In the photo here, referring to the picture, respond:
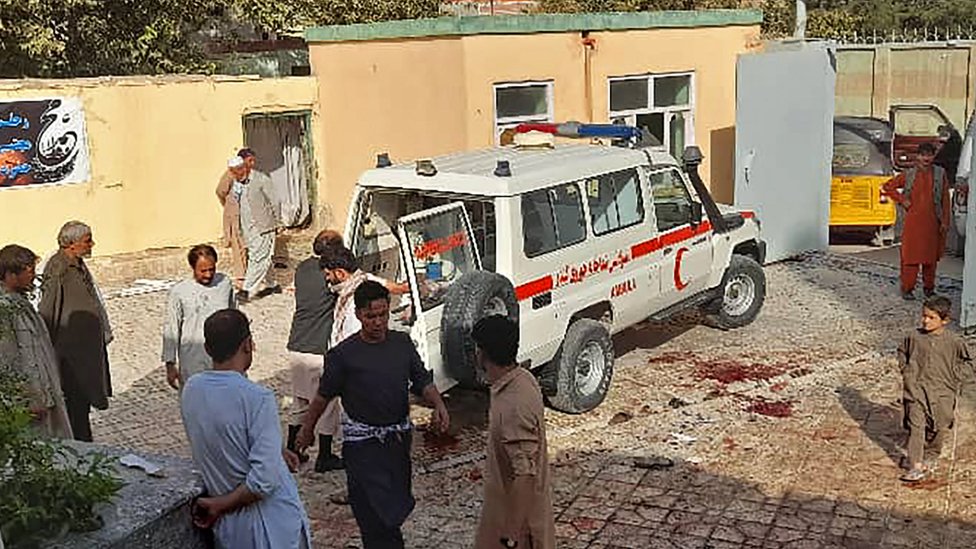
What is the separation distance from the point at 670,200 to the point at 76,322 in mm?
5034

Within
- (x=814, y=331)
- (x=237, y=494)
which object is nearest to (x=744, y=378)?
(x=814, y=331)

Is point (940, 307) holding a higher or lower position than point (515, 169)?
lower

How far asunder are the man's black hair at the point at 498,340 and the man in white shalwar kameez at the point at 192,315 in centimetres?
258

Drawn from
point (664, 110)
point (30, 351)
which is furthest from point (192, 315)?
point (664, 110)

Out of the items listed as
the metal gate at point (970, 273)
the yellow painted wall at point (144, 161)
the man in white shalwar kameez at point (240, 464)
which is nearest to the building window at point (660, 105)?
the yellow painted wall at point (144, 161)

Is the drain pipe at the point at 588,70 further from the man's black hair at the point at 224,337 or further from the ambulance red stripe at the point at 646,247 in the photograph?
the man's black hair at the point at 224,337

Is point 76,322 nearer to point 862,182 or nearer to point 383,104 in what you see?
point 383,104

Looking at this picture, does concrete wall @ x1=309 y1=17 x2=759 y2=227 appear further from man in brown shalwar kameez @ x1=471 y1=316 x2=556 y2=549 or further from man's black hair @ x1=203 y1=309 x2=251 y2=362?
man's black hair @ x1=203 y1=309 x2=251 y2=362

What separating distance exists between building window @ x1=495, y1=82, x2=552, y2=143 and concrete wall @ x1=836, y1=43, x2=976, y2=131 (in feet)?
37.3

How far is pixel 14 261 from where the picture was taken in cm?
609

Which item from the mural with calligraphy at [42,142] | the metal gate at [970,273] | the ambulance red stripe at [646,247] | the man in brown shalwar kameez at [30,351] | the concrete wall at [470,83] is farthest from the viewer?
the concrete wall at [470,83]

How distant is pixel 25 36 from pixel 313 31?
4010mm

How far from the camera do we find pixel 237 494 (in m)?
4.15

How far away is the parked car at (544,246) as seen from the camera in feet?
24.8
